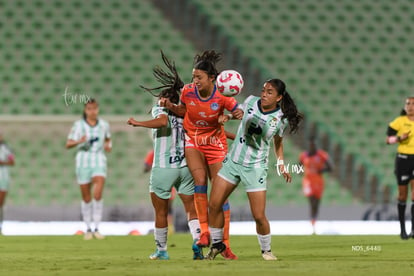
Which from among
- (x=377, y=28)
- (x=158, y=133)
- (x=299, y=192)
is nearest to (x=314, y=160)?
(x=299, y=192)

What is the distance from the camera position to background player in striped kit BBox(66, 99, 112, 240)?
15.1 m

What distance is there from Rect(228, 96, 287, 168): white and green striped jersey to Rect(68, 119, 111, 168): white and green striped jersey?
19.8ft

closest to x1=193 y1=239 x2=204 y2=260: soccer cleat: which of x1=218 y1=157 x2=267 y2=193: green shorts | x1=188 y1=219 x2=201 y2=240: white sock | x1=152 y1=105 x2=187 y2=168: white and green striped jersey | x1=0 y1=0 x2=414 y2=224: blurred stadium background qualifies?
x1=188 y1=219 x2=201 y2=240: white sock

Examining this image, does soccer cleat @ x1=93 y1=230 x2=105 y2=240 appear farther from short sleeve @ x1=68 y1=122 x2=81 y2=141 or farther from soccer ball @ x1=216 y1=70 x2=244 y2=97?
soccer ball @ x1=216 y1=70 x2=244 y2=97

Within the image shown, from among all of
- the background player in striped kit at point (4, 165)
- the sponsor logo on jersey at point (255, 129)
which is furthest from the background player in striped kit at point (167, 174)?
the background player in striped kit at point (4, 165)

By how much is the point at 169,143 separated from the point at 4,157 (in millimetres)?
9243

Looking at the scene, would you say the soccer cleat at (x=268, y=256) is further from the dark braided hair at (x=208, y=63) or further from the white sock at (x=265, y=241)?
the dark braided hair at (x=208, y=63)

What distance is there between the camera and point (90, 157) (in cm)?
1517

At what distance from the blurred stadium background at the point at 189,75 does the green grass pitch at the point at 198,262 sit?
11.4 feet

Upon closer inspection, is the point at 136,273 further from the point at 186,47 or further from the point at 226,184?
the point at 186,47

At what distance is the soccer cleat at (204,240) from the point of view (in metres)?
9.38

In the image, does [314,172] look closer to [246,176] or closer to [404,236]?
[404,236]

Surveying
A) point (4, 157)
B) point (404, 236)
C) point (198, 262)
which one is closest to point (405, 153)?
point (404, 236)

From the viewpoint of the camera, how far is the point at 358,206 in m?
18.3
